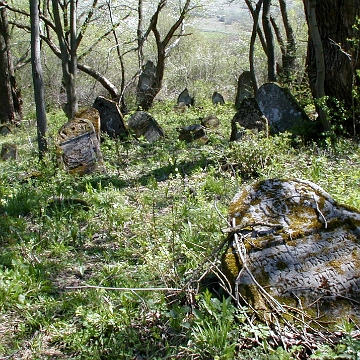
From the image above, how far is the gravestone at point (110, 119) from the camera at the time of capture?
9.98 meters

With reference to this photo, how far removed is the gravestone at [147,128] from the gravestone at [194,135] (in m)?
0.62

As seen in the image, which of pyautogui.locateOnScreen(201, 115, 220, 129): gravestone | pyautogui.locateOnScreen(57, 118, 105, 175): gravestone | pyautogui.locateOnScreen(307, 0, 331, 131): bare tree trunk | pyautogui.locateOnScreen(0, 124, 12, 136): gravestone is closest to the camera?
pyautogui.locateOnScreen(57, 118, 105, 175): gravestone

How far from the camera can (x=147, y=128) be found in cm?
998

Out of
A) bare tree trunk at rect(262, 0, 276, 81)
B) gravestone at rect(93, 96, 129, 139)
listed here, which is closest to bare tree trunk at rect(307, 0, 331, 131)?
gravestone at rect(93, 96, 129, 139)

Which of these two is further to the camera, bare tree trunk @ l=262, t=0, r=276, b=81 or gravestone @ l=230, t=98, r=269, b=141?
bare tree trunk @ l=262, t=0, r=276, b=81

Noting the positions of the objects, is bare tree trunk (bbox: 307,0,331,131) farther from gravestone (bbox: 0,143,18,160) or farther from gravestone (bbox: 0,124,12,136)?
gravestone (bbox: 0,124,12,136)

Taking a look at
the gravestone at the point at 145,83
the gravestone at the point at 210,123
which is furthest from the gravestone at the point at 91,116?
the gravestone at the point at 145,83

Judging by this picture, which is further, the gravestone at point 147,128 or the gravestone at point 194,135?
the gravestone at point 147,128

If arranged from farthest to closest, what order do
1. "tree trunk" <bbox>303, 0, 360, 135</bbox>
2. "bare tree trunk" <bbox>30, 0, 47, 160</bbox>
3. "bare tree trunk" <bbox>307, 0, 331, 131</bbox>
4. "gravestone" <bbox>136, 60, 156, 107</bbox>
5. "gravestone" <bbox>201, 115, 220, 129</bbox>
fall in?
"gravestone" <bbox>136, 60, 156, 107</bbox>, "gravestone" <bbox>201, 115, 220, 129</bbox>, "tree trunk" <bbox>303, 0, 360, 135</bbox>, "bare tree trunk" <bbox>30, 0, 47, 160</bbox>, "bare tree trunk" <bbox>307, 0, 331, 131</bbox>

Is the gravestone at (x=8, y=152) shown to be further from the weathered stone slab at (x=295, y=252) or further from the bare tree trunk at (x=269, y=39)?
the bare tree trunk at (x=269, y=39)

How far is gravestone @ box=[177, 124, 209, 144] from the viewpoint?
924cm

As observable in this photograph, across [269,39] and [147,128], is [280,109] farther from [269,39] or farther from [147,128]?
[269,39]

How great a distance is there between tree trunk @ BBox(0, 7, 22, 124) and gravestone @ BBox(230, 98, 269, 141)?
33.9 ft

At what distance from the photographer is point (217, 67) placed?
2409 centimetres
